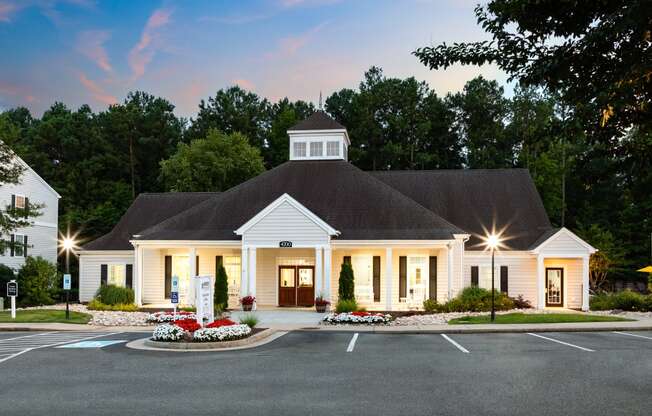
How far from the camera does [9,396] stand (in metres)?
10.8

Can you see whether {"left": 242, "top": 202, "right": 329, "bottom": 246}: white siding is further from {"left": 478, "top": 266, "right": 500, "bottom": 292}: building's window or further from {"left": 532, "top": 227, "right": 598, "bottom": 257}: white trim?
{"left": 532, "top": 227, "right": 598, "bottom": 257}: white trim

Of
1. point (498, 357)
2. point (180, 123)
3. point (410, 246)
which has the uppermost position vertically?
point (180, 123)

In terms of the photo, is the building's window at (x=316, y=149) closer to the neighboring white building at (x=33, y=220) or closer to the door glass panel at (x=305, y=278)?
the door glass panel at (x=305, y=278)

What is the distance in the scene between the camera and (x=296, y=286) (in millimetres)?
32469

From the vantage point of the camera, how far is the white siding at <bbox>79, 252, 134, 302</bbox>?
3609cm

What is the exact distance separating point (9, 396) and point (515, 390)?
8810mm

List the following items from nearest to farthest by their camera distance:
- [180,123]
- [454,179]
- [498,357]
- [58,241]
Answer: [498,357], [454,179], [58,241], [180,123]

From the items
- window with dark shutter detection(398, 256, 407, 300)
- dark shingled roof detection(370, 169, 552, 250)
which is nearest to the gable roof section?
dark shingled roof detection(370, 169, 552, 250)

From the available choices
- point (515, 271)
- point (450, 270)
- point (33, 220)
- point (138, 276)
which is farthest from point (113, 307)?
point (515, 271)

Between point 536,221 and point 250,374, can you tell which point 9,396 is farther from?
point 536,221

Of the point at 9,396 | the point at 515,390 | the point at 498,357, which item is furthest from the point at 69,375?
the point at 498,357

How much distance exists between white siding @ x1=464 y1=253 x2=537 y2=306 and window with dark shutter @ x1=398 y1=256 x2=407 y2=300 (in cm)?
347

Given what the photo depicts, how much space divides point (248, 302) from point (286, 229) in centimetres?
389

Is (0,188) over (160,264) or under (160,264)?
over
